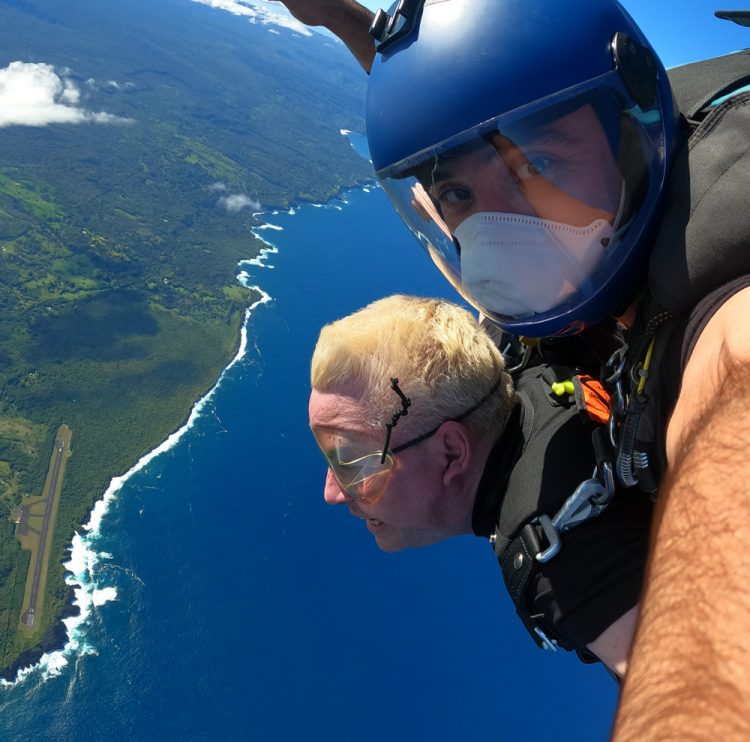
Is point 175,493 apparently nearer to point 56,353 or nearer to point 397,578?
point 397,578

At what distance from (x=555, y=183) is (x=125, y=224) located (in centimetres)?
5996

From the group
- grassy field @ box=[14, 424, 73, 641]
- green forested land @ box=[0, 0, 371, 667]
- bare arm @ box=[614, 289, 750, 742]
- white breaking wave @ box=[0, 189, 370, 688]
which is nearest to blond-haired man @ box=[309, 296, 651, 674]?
bare arm @ box=[614, 289, 750, 742]

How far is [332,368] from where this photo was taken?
5.27 ft

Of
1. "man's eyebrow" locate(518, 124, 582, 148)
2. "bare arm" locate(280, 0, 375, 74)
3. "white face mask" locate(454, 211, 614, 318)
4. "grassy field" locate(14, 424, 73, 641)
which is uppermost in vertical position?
"bare arm" locate(280, 0, 375, 74)

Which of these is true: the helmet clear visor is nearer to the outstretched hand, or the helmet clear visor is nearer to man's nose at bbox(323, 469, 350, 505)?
man's nose at bbox(323, 469, 350, 505)

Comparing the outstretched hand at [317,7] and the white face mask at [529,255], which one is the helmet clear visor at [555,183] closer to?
the white face mask at [529,255]

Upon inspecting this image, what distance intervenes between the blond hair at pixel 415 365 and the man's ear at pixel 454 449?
0.03 metres

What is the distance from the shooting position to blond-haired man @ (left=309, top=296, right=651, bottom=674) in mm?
1412

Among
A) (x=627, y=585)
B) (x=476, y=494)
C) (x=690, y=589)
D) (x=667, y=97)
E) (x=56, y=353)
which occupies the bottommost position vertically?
(x=56, y=353)

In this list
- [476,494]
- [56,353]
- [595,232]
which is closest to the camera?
[595,232]

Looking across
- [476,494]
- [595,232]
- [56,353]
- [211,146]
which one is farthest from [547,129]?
[211,146]

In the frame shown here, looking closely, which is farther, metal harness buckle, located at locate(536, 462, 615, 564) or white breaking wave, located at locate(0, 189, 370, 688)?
white breaking wave, located at locate(0, 189, 370, 688)

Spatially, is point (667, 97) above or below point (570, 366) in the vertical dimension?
above

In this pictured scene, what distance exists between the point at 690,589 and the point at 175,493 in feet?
84.2
